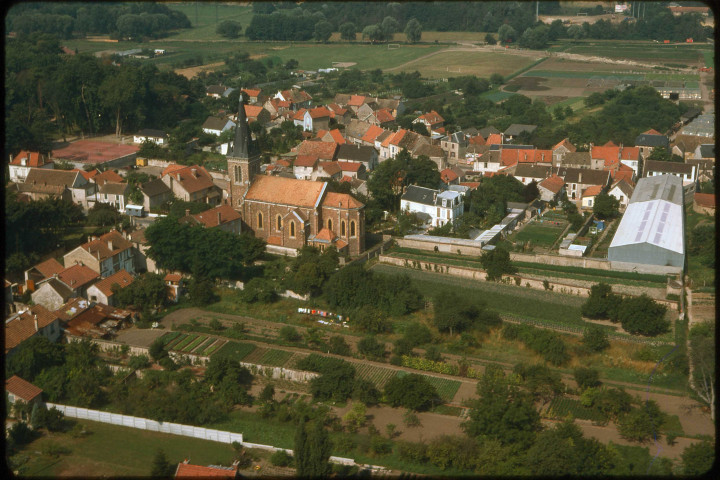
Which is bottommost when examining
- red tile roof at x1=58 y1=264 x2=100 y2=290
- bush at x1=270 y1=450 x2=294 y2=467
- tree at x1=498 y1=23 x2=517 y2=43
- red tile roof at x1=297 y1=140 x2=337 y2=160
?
bush at x1=270 y1=450 x2=294 y2=467

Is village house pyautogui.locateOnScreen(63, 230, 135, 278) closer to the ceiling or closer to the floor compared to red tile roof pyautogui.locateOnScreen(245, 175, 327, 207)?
closer to the floor

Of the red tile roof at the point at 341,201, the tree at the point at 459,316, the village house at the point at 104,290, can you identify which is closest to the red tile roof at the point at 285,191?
the red tile roof at the point at 341,201

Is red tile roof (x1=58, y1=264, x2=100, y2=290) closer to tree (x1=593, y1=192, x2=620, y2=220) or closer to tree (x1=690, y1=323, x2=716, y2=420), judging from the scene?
tree (x1=690, y1=323, x2=716, y2=420)

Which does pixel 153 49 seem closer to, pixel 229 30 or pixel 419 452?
pixel 229 30

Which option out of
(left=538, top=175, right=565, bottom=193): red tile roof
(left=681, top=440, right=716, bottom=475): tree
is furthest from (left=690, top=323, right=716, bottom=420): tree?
(left=538, top=175, right=565, bottom=193): red tile roof

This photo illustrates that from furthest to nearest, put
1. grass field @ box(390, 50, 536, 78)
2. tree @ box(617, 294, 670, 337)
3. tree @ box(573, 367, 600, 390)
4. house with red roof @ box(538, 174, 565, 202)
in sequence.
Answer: grass field @ box(390, 50, 536, 78)
house with red roof @ box(538, 174, 565, 202)
tree @ box(617, 294, 670, 337)
tree @ box(573, 367, 600, 390)

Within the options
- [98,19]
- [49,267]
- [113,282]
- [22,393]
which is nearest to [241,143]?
[113,282]

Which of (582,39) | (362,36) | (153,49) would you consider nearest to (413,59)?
(362,36)
